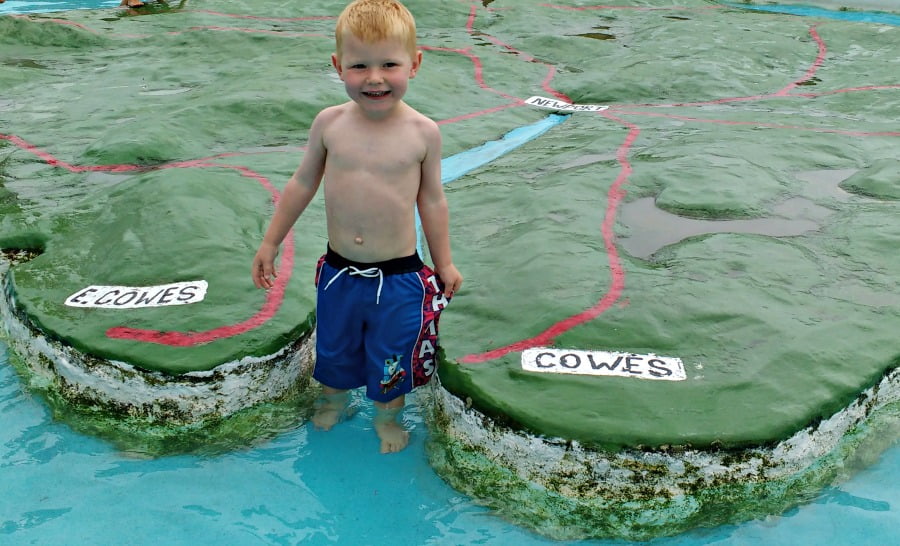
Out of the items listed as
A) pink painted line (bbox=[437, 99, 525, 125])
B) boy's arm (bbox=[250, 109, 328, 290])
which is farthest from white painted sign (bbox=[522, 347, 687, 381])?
pink painted line (bbox=[437, 99, 525, 125])

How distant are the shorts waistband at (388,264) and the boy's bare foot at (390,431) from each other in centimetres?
66

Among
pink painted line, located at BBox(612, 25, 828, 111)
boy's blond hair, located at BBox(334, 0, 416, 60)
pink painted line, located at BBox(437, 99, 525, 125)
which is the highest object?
boy's blond hair, located at BBox(334, 0, 416, 60)

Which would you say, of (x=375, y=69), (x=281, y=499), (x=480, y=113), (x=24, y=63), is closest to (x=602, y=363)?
(x=281, y=499)

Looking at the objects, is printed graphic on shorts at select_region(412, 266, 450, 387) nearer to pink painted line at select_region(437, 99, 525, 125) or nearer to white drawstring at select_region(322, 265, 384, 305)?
white drawstring at select_region(322, 265, 384, 305)

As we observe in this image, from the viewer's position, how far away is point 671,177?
18.1 ft

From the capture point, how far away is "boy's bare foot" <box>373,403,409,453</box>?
3.35 metres

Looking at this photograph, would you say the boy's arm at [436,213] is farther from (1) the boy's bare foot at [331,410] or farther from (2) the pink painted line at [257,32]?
(2) the pink painted line at [257,32]

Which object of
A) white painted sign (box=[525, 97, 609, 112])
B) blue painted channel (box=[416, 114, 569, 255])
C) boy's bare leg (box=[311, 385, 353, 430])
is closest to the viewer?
boy's bare leg (box=[311, 385, 353, 430])

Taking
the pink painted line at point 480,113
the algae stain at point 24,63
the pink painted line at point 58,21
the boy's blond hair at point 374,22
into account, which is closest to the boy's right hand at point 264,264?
the boy's blond hair at point 374,22

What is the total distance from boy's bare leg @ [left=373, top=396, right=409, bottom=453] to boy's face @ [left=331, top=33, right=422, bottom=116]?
127 cm

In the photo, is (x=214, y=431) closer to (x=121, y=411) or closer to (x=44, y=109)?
(x=121, y=411)

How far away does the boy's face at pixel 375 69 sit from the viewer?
273 centimetres

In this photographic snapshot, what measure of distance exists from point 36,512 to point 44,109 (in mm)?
5359

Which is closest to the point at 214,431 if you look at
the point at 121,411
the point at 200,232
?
the point at 121,411
